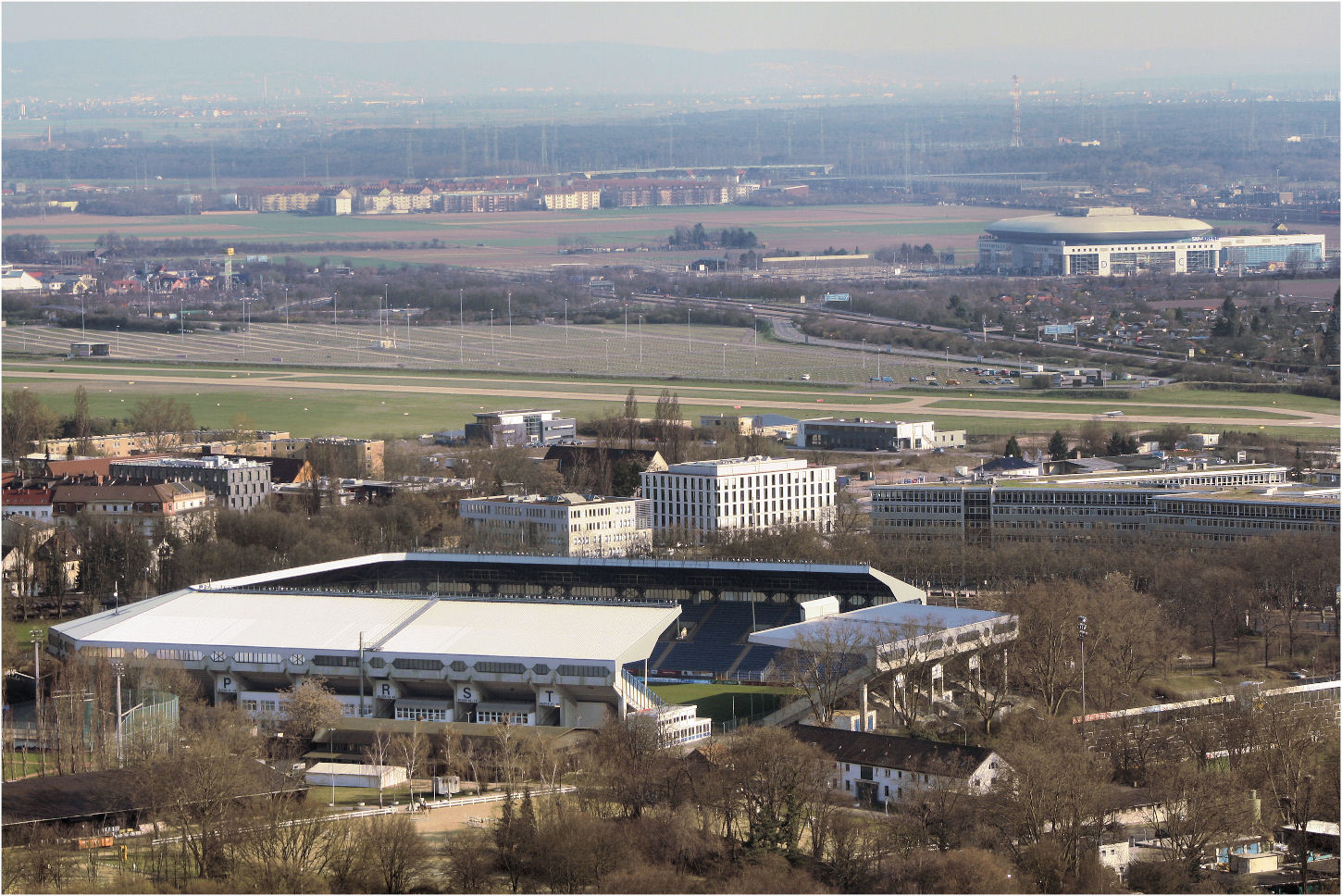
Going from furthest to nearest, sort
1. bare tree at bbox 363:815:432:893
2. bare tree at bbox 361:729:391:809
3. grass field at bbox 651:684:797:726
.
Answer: grass field at bbox 651:684:797:726
bare tree at bbox 361:729:391:809
bare tree at bbox 363:815:432:893

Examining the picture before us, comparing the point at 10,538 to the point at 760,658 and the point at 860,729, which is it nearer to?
the point at 760,658

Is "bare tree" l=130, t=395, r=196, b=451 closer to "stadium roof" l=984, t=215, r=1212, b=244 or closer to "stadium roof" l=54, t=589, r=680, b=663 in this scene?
"stadium roof" l=54, t=589, r=680, b=663

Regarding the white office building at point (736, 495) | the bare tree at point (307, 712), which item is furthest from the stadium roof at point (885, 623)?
the white office building at point (736, 495)

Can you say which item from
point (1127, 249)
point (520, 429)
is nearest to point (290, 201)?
point (1127, 249)

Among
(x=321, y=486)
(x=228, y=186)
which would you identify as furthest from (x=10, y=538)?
(x=228, y=186)

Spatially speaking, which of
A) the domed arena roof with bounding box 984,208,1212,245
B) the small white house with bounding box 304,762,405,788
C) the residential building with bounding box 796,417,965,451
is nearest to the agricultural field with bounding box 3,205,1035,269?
the domed arena roof with bounding box 984,208,1212,245

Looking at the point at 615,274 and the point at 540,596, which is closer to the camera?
the point at 540,596
